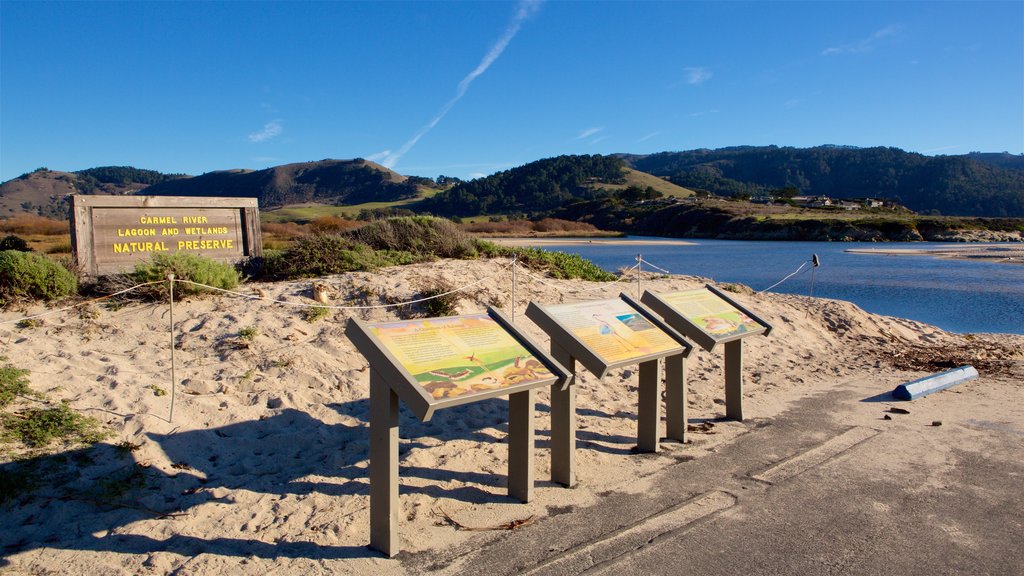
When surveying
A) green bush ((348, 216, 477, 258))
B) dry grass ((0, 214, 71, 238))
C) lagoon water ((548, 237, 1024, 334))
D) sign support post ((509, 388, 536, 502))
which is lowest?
lagoon water ((548, 237, 1024, 334))

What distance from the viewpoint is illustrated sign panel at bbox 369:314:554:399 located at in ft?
12.4

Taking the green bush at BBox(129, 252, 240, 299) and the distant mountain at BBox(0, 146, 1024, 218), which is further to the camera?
the distant mountain at BBox(0, 146, 1024, 218)

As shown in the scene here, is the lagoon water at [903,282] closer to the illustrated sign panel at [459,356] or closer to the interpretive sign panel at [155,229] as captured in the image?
the interpretive sign panel at [155,229]

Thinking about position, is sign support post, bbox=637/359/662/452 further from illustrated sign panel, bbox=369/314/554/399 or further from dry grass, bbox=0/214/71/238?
dry grass, bbox=0/214/71/238

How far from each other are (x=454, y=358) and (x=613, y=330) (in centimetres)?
171

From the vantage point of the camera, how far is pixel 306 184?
128 metres

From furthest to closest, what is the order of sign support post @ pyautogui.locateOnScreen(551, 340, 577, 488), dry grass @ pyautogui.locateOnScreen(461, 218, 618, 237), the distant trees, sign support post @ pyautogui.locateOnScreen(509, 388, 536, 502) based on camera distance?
the distant trees, dry grass @ pyautogui.locateOnScreen(461, 218, 618, 237), sign support post @ pyautogui.locateOnScreen(551, 340, 577, 488), sign support post @ pyautogui.locateOnScreen(509, 388, 536, 502)

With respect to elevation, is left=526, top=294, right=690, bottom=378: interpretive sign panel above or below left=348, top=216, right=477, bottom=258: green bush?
below

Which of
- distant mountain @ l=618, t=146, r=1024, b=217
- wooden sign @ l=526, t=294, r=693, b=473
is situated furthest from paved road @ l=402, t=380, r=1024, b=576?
distant mountain @ l=618, t=146, r=1024, b=217

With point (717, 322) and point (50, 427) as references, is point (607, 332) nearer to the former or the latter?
point (717, 322)

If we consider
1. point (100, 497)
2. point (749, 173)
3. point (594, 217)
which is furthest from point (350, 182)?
point (100, 497)

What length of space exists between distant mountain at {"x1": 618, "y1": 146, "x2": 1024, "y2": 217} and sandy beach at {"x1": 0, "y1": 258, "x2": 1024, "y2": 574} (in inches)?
4394

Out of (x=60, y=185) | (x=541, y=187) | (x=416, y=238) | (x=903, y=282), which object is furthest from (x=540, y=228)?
(x=60, y=185)

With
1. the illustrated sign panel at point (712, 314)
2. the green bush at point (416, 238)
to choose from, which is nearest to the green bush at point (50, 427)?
the illustrated sign panel at point (712, 314)
